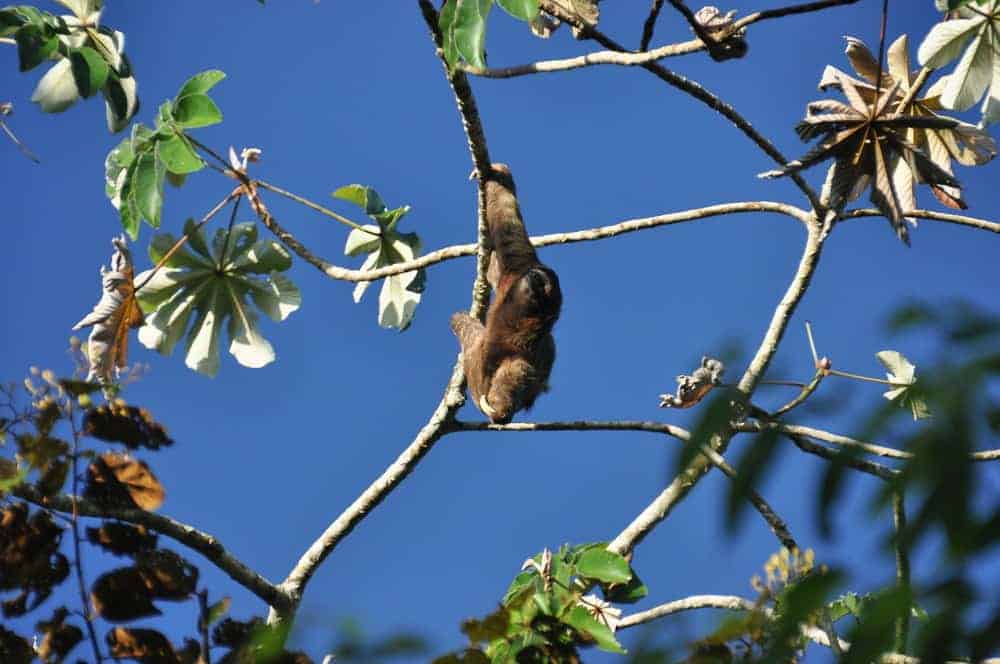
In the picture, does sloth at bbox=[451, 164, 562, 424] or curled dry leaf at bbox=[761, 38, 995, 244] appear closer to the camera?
curled dry leaf at bbox=[761, 38, 995, 244]

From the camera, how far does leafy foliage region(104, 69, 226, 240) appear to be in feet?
18.8

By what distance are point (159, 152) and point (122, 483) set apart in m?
3.21

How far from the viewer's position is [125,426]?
9.57 feet

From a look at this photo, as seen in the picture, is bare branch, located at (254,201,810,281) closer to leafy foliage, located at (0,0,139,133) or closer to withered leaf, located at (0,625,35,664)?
leafy foliage, located at (0,0,139,133)

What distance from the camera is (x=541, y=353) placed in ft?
23.9

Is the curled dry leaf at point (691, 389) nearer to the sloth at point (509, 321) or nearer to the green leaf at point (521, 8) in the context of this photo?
the sloth at point (509, 321)

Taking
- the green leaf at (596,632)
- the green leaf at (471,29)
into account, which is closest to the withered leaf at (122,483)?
the green leaf at (596,632)

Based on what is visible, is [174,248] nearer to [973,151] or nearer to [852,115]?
[852,115]

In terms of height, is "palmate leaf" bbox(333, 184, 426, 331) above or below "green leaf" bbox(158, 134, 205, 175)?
above

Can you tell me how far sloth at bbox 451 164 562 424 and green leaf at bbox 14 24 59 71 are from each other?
2567mm

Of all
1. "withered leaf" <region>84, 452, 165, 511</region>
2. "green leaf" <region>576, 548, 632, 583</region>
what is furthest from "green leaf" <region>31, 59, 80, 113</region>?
"green leaf" <region>576, 548, 632, 583</region>

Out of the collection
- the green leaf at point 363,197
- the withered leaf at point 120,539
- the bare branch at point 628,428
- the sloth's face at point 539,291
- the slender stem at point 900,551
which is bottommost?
the slender stem at point 900,551

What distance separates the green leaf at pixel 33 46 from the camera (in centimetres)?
520

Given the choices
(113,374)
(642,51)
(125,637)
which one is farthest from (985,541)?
(113,374)
